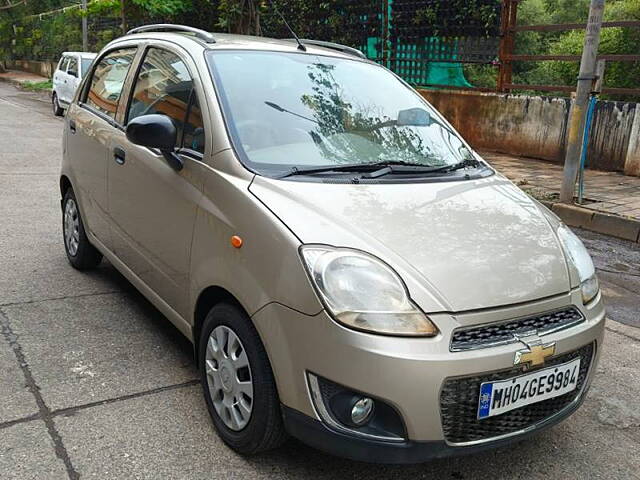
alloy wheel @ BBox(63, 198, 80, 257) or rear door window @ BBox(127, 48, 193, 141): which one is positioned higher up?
rear door window @ BBox(127, 48, 193, 141)

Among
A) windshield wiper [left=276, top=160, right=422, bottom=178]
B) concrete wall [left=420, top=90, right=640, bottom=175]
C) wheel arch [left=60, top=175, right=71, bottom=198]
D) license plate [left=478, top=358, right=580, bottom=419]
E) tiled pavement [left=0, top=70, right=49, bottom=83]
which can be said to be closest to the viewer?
license plate [left=478, top=358, right=580, bottom=419]

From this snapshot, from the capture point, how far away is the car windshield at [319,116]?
296 cm

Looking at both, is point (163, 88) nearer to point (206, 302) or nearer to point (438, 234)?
point (206, 302)

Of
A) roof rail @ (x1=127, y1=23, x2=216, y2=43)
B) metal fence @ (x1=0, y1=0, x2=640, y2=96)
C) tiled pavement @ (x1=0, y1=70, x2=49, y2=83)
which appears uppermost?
metal fence @ (x1=0, y1=0, x2=640, y2=96)

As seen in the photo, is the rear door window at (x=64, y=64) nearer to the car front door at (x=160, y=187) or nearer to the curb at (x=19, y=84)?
the curb at (x=19, y=84)

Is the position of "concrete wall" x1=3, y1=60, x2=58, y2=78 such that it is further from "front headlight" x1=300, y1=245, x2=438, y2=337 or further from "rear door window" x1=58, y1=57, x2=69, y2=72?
"front headlight" x1=300, y1=245, x2=438, y2=337

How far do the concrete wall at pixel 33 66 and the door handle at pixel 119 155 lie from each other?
3063cm

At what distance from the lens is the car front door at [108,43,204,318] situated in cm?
302

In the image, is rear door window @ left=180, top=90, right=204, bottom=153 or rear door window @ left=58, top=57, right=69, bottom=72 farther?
rear door window @ left=58, top=57, right=69, bottom=72

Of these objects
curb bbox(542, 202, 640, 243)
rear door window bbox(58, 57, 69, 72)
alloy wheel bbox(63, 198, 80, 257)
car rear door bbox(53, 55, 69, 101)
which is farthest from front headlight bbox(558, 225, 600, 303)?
rear door window bbox(58, 57, 69, 72)

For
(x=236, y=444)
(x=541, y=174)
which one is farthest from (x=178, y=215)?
(x=541, y=174)

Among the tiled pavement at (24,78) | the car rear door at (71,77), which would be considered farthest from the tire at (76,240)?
the tiled pavement at (24,78)

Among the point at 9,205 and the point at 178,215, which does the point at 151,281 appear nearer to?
the point at 178,215

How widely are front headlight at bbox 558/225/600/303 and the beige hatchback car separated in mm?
13
